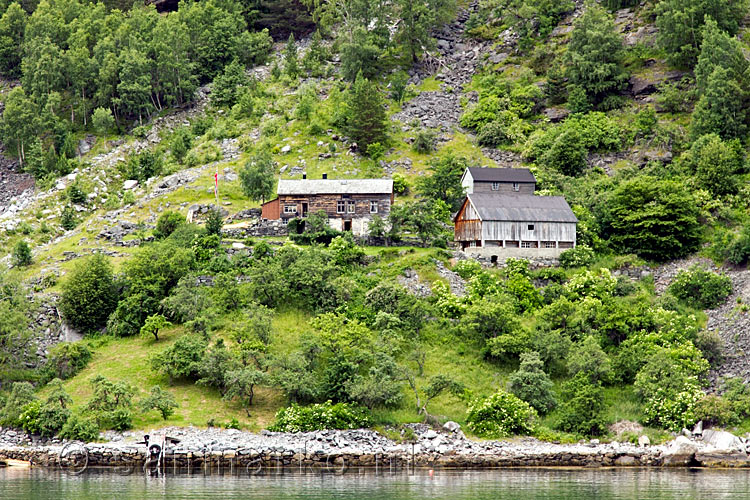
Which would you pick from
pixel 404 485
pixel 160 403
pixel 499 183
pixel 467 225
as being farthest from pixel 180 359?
pixel 499 183

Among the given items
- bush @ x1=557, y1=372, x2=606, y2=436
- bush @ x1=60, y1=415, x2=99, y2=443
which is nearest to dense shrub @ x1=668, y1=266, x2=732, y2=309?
bush @ x1=557, y1=372, x2=606, y2=436

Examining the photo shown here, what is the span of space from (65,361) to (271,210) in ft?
89.6

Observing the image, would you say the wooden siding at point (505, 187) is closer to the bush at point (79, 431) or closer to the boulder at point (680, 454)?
the boulder at point (680, 454)

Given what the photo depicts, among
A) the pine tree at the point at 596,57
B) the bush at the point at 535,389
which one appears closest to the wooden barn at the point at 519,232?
the bush at the point at 535,389

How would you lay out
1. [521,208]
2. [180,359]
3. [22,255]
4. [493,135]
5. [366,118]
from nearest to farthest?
1. [180,359]
2. [22,255]
3. [521,208]
4. [366,118]
5. [493,135]

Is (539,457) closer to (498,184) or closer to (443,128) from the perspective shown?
(498,184)

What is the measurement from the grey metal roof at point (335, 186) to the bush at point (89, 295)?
19962mm

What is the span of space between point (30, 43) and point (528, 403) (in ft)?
296

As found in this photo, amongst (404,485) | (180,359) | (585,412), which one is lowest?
(404,485)

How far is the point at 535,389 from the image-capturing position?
2436 inches

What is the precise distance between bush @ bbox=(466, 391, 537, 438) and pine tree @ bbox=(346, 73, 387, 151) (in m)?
47.1

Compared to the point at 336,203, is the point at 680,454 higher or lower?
lower

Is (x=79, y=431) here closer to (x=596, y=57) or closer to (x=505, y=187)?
(x=505, y=187)

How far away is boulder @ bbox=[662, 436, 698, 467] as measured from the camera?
2213 inches
